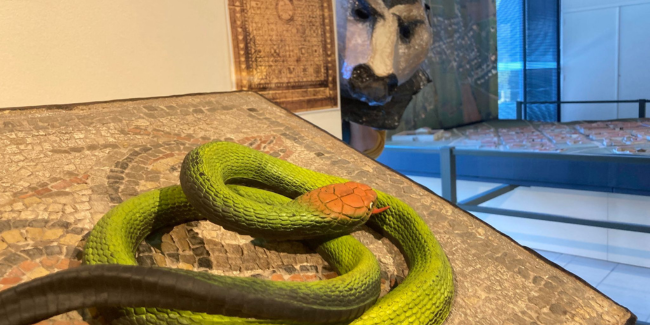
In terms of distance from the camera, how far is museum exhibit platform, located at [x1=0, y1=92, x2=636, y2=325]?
2.82 ft

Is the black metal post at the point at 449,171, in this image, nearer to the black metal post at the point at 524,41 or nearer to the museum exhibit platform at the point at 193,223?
the museum exhibit platform at the point at 193,223

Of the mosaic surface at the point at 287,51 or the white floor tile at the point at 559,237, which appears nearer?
the mosaic surface at the point at 287,51

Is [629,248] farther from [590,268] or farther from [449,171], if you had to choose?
[449,171]

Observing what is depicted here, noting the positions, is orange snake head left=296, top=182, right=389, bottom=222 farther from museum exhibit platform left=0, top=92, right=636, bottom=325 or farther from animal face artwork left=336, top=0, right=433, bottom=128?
animal face artwork left=336, top=0, right=433, bottom=128

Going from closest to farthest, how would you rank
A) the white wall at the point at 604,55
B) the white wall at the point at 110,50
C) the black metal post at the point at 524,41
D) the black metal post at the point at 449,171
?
1. the white wall at the point at 110,50
2. the black metal post at the point at 449,171
3. the white wall at the point at 604,55
4. the black metal post at the point at 524,41

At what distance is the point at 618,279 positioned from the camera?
9.22 ft

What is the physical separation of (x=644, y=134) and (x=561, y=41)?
10.5 feet

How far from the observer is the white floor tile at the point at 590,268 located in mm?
2853

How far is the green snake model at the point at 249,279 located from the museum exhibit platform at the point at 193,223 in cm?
5

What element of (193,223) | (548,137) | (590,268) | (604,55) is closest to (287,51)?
(193,223)

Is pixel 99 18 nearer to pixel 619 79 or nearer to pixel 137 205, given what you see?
pixel 137 205

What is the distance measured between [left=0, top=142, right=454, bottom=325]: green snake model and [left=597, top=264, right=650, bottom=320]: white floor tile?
2138mm

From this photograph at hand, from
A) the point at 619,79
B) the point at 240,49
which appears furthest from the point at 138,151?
the point at 619,79

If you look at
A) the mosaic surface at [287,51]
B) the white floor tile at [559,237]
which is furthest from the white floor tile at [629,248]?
the mosaic surface at [287,51]
